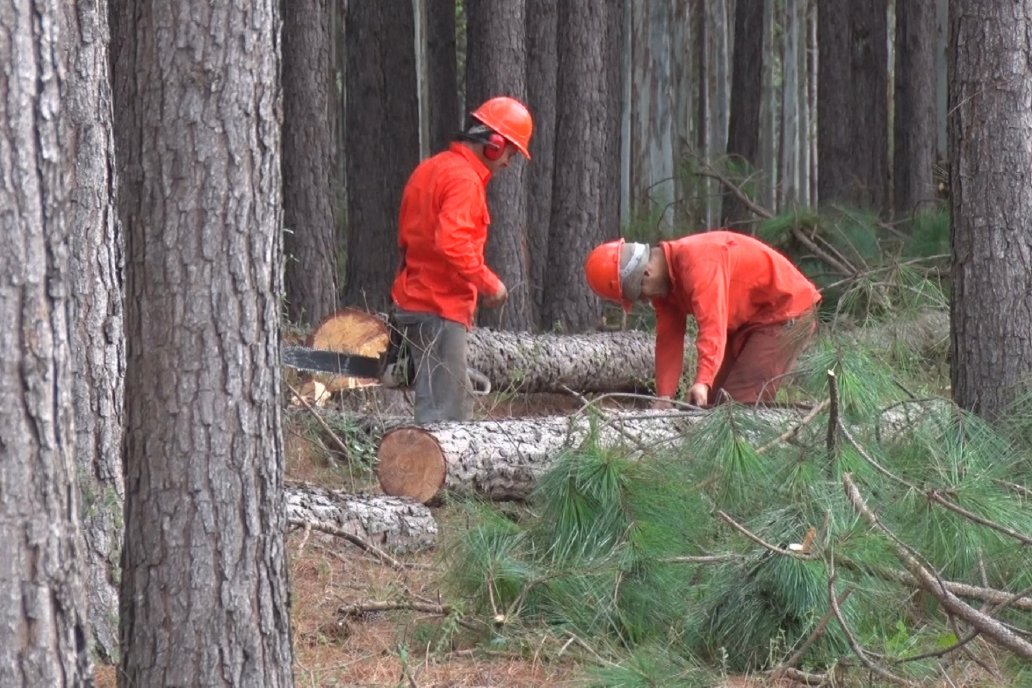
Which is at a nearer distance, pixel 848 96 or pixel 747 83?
pixel 848 96

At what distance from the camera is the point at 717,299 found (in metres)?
7.00

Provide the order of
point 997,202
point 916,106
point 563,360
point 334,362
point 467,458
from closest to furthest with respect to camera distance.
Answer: point 997,202 → point 467,458 → point 334,362 → point 563,360 → point 916,106

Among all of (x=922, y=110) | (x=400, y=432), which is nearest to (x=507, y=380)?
(x=400, y=432)

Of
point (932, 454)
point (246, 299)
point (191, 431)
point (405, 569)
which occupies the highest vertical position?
point (246, 299)

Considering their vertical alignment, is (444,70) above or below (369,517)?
above

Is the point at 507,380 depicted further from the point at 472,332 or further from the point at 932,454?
the point at 932,454

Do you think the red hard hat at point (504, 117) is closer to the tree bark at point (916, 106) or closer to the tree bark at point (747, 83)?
the tree bark at point (916, 106)

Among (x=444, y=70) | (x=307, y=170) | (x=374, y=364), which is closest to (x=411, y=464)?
(x=374, y=364)

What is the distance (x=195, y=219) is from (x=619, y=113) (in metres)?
10.9

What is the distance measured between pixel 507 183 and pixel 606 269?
12.7ft

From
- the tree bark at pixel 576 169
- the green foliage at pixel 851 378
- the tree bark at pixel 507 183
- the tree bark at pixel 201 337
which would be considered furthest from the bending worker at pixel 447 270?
the tree bark at pixel 201 337

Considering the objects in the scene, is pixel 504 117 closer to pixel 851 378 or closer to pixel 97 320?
pixel 851 378

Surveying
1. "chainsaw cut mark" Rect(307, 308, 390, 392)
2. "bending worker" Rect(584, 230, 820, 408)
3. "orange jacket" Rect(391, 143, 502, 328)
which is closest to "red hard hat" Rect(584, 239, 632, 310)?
"bending worker" Rect(584, 230, 820, 408)

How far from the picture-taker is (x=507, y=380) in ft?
32.0
